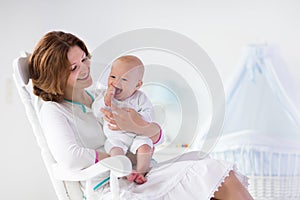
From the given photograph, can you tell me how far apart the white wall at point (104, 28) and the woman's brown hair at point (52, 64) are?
1302 millimetres

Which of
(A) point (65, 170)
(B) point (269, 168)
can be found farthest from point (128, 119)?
(B) point (269, 168)

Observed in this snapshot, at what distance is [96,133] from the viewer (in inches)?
74.0

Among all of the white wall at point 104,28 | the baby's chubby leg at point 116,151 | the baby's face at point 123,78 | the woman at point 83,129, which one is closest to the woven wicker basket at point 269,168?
the white wall at point 104,28

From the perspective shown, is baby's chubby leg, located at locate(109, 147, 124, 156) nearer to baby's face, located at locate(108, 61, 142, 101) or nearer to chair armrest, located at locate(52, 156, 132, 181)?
chair armrest, located at locate(52, 156, 132, 181)

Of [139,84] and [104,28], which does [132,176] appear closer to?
[139,84]

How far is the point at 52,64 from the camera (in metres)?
1.85

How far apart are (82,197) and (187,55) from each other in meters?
0.74

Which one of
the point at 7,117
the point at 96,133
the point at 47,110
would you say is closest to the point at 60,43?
the point at 47,110

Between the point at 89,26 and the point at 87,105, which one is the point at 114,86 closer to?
the point at 87,105

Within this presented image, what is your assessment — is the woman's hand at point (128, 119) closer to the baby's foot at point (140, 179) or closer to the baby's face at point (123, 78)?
the baby's face at point (123, 78)

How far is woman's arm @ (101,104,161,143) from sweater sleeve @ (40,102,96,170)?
0.22m

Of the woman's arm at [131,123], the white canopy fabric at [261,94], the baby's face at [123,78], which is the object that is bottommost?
the woman's arm at [131,123]

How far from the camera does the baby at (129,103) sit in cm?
152

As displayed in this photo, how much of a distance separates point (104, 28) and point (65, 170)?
1992 millimetres
